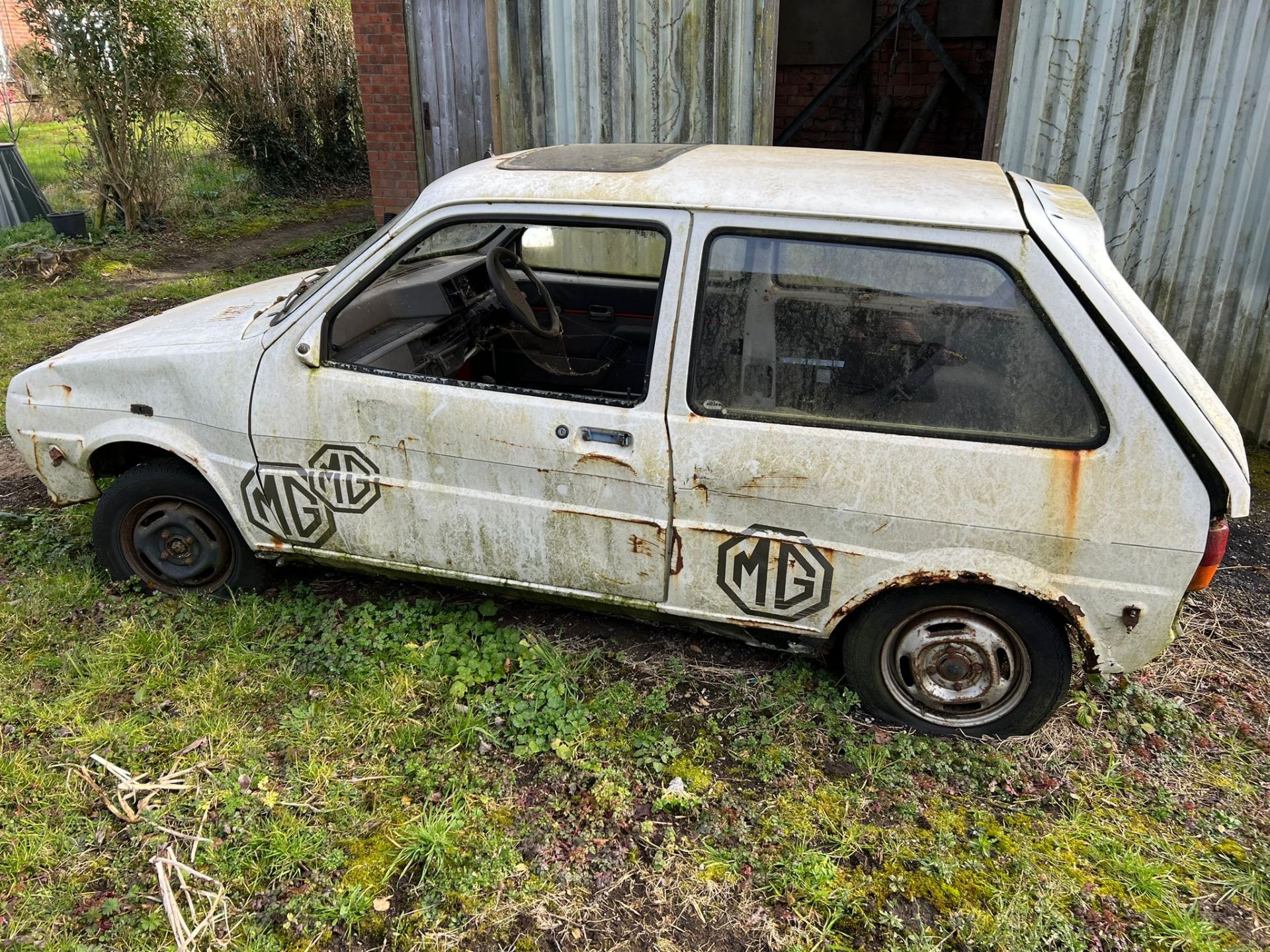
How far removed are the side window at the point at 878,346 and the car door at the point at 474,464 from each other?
21 cm

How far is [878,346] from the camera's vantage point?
9.05 ft

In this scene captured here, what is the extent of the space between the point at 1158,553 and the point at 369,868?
2.51m

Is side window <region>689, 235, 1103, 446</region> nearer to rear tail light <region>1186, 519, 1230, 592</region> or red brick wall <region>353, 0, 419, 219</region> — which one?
rear tail light <region>1186, 519, 1230, 592</region>

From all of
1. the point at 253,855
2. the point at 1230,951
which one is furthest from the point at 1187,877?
the point at 253,855

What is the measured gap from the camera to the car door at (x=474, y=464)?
2943mm

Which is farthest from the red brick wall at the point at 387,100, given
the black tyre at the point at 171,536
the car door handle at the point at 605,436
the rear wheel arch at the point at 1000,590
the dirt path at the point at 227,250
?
the rear wheel arch at the point at 1000,590

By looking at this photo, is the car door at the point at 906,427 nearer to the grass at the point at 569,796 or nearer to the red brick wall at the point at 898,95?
the grass at the point at 569,796

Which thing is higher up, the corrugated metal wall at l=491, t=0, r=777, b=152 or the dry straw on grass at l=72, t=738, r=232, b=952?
the corrugated metal wall at l=491, t=0, r=777, b=152

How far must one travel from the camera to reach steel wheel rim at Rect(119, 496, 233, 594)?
3670 mm

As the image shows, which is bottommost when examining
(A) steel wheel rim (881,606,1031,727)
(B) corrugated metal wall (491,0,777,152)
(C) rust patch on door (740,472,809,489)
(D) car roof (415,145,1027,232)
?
(A) steel wheel rim (881,606,1031,727)

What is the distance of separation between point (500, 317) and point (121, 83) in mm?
8075

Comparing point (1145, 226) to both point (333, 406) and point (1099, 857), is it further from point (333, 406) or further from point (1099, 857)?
point (333, 406)

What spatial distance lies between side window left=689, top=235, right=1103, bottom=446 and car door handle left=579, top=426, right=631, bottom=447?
247 millimetres

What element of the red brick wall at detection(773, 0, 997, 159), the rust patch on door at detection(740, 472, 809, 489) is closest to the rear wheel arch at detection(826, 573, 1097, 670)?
the rust patch on door at detection(740, 472, 809, 489)
